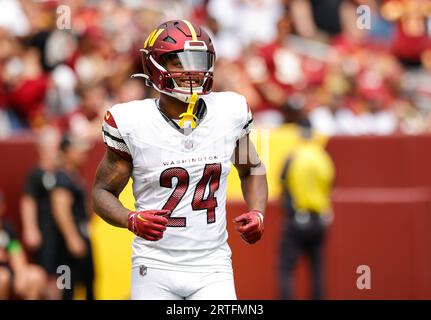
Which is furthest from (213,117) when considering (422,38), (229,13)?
(422,38)

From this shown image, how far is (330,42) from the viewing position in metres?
14.3

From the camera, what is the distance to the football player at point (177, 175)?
5.52 metres

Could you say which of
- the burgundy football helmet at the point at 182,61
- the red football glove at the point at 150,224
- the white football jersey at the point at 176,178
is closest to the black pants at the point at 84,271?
the white football jersey at the point at 176,178

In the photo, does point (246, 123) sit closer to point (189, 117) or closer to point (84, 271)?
point (189, 117)

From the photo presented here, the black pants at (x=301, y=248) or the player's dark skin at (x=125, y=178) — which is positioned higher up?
the player's dark skin at (x=125, y=178)

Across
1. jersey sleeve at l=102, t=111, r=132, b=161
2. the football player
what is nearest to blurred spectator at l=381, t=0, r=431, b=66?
the football player

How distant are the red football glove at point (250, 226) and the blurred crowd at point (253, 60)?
539 centimetres

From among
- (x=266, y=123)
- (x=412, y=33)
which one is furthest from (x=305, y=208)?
(x=412, y=33)

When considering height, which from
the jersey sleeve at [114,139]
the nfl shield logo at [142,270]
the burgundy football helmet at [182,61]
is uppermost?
the burgundy football helmet at [182,61]

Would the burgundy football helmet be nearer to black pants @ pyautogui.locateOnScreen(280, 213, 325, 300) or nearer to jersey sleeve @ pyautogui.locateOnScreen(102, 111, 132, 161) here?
jersey sleeve @ pyautogui.locateOnScreen(102, 111, 132, 161)

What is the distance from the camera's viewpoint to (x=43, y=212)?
10773 mm

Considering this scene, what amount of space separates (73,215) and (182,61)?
5.36 metres

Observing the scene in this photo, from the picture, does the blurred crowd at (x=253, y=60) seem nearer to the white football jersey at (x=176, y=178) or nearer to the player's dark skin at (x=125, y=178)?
the player's dark skin at (x=125, y=178)
